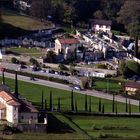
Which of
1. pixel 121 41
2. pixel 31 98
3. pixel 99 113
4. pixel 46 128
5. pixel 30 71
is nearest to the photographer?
pixel 46 128

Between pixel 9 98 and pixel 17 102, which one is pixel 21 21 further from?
pixel 17 102

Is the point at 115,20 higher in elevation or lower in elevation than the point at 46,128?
higher

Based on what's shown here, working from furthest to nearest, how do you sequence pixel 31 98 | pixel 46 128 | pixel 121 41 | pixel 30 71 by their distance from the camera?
pixel 121 41, pixel 30 71, pixel 31 98, pixel 46 128

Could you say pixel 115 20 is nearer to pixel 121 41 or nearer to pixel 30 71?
pixel 121 41

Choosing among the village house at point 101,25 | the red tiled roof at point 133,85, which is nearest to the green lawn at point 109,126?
the red tiled roof at point 133,85

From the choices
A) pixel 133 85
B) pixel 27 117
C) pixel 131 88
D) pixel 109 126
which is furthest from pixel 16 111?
pixel 133 85

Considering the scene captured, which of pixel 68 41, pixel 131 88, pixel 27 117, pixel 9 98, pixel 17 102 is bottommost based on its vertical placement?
pixel 27 117

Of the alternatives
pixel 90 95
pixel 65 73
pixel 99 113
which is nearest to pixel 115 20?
pixel 65 73

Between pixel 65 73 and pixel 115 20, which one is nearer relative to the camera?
pixel 65 73
